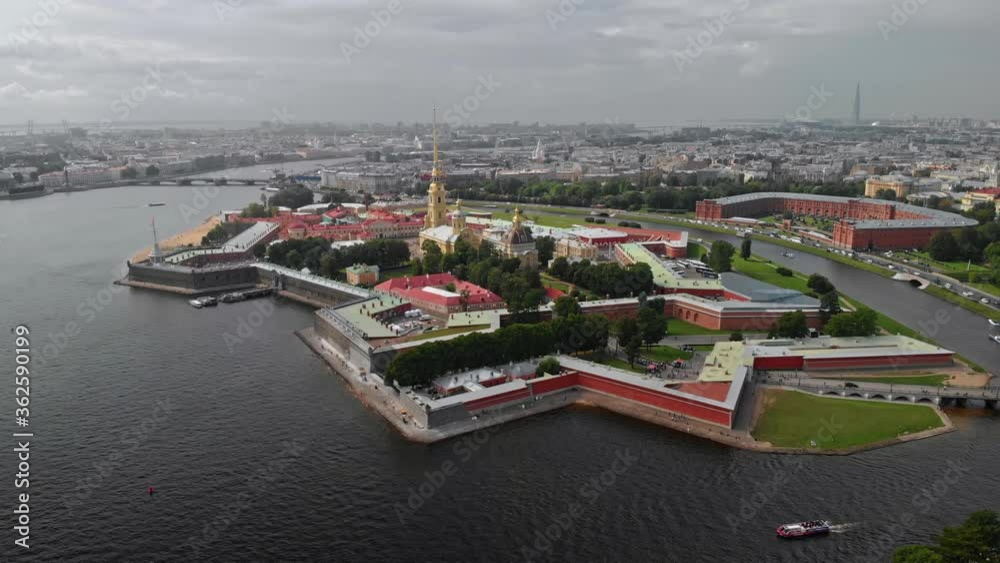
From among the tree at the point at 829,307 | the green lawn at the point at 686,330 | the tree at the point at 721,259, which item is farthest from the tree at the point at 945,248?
the green lawn at the point at 686,330

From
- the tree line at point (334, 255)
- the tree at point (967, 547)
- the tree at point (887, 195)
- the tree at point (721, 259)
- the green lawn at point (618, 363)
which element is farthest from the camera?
the tree at point (887, 195)

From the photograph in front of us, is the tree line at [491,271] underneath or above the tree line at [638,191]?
underneath

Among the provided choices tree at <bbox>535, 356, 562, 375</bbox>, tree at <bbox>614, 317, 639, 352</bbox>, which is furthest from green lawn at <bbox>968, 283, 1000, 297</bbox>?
tree at <bbox>535, 356, 562, 375</bbox>

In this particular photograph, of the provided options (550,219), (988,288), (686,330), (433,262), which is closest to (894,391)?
(686,330)

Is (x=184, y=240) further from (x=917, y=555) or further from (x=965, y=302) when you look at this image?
(x=917, y=555)

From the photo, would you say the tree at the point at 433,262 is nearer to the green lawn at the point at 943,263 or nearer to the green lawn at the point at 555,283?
the green lawn at the point at 555,283
